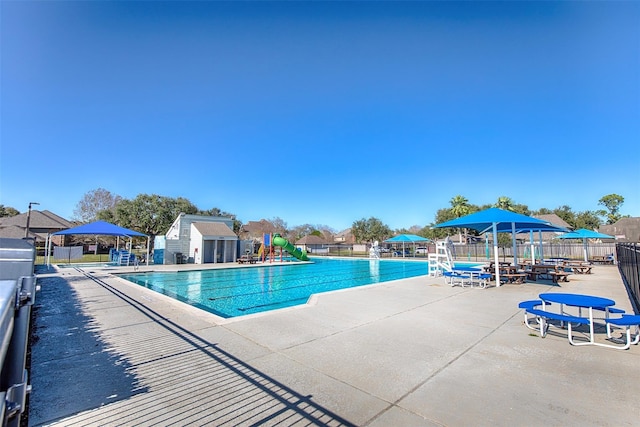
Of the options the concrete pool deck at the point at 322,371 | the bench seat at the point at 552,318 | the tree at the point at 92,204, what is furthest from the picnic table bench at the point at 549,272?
the tree at the point at 92,204

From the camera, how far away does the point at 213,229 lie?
2245 centimetres

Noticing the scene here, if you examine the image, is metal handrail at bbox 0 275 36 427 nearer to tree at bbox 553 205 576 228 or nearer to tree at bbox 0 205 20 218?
tree at bbox 553 205 576 228

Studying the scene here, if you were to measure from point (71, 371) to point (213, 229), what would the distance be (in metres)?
19.7

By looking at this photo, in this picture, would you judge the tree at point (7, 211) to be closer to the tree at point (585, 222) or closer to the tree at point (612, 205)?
the tree at point (585, 222)

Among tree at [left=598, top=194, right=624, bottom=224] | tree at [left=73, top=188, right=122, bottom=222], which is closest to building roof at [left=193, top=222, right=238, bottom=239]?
tree at [left=73, top=188, right=122, bottom=222]

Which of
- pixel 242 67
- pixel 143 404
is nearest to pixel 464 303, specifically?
pixel 143 404

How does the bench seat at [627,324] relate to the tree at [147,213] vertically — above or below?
below

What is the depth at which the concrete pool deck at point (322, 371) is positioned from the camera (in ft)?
8.36

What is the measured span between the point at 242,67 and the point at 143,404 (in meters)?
12.4

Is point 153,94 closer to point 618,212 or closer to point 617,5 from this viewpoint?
point 617,5

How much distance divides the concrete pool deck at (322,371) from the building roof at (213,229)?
1594 centimetres

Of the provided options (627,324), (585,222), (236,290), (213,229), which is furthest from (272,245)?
A: (585,222)

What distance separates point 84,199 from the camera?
120 feet

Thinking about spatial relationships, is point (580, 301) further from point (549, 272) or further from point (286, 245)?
point (286, 245)
